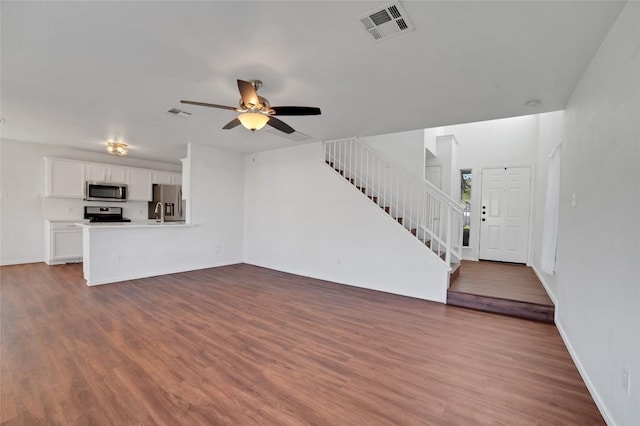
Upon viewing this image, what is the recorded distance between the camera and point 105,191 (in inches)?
258

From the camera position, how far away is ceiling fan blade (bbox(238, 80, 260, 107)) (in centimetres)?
235

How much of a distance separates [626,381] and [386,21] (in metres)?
2.63

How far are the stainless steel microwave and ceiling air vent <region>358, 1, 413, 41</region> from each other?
725 cm

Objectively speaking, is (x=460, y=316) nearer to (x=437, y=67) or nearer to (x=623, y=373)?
(x=623, y=373)

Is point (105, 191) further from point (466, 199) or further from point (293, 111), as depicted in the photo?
point (466, 199)

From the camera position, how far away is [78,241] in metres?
6.19

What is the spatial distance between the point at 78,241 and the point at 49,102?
13.2ft

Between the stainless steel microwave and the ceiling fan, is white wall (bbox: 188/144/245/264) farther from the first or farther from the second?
the ceiling fan

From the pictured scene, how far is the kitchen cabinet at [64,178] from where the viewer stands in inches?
231

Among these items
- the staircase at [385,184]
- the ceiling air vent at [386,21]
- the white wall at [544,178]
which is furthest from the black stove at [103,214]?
the white wall at [544,178]

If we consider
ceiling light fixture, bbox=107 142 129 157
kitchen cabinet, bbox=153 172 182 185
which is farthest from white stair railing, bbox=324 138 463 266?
kitchen cabinet, bbox=153 172 182 185

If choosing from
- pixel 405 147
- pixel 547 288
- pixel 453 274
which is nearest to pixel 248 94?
pixel 405 147

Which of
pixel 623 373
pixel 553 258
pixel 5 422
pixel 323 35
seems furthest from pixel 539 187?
pixel 5 422

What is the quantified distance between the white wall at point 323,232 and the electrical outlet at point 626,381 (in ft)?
8.08
